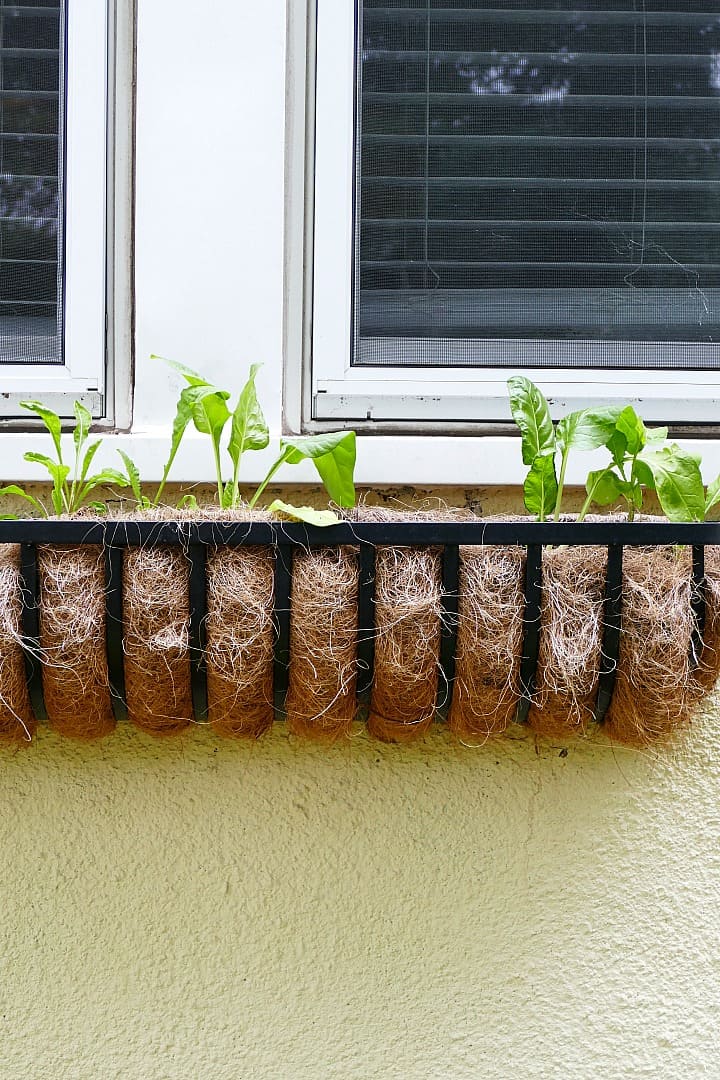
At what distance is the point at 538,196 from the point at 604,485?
1.50 ft

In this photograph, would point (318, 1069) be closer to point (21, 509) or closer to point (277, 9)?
point (21, 509)

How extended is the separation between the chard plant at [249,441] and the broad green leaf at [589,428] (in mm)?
236

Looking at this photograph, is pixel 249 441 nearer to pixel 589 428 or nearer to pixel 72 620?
pixel 72 620

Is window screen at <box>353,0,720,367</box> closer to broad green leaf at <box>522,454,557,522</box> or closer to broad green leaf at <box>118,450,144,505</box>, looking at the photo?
broad green leaf at <box>522,454,557,522</box>

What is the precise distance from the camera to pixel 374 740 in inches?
39.3

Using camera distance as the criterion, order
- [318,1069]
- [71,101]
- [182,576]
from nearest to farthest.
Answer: [182,576], [318,1069], [71,101]

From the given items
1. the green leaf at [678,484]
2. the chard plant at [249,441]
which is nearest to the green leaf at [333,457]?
the chard plant at [249,441]

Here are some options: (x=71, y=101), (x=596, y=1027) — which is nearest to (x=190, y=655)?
(x=596, y=1027)

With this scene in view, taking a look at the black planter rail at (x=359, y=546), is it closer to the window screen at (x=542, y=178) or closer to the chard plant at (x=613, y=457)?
the chard plant at (x=613, y=457)

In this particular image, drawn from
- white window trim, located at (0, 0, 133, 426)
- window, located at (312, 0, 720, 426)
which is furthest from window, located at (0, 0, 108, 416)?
window, located at (312, 0, 720, 426)

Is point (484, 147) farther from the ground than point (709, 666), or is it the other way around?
point (484, 147)

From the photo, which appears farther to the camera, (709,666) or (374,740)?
(374,740)

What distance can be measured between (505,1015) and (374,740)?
35 cm

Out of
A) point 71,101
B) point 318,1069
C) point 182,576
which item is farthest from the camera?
point 71,101
